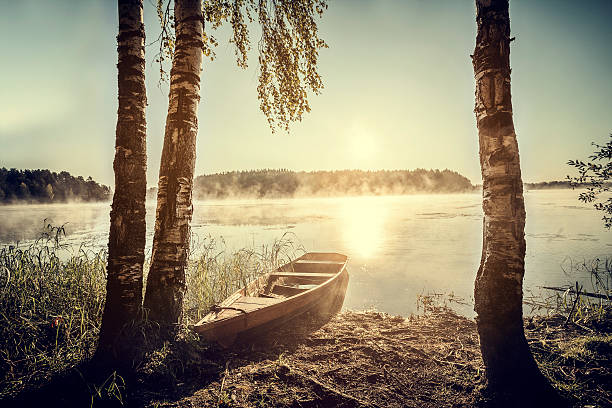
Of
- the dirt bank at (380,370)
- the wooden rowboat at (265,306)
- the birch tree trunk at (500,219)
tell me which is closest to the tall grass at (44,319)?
the dirt bank at (380,370)

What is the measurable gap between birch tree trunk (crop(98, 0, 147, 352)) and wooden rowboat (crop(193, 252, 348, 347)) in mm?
986

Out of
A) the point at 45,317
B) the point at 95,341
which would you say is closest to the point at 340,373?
the point at 95,341

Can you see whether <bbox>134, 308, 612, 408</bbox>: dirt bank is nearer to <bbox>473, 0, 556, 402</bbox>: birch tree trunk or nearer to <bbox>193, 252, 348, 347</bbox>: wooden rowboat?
<bbox>193, 252, 348, 347</bbox>: wooden rowboat

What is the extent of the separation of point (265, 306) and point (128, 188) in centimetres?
261

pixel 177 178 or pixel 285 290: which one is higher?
pixel 177 178

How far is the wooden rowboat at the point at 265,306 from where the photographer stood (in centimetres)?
427

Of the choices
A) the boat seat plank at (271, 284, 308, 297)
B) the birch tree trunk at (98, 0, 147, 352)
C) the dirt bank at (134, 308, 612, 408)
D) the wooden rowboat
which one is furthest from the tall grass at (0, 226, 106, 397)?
the boat seat plank at (271, 284, 308, 297)

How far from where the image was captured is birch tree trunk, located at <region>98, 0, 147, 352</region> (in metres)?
3.61

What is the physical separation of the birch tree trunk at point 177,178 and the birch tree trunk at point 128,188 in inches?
10.8

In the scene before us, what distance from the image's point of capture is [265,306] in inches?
188

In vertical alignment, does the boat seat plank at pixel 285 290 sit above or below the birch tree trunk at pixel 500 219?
below

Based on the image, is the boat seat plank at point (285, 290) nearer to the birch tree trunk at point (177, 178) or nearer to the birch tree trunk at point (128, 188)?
the birch tree trunk at point (177, 178)

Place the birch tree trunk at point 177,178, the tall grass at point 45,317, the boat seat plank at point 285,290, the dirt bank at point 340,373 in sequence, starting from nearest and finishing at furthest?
the dirt bank at point 340,373 < the tall grass at point 45,317 < the birch tree trunk at point 177,178 < the boat seat plank at point 285,290

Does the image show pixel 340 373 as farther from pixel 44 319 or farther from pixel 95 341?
pixel 44 319
